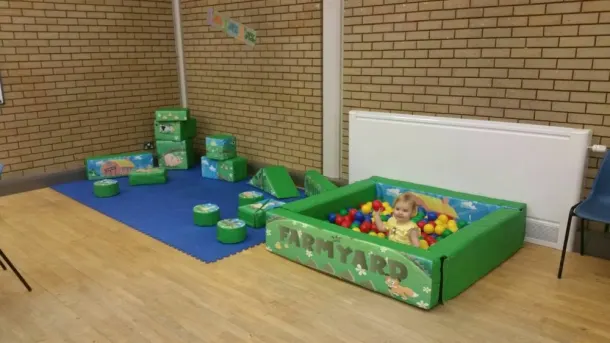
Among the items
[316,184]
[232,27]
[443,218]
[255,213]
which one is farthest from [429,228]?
[232,27]

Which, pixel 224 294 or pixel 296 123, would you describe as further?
pixel 296 123

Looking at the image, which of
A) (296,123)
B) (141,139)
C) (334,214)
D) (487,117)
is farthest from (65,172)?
(487,117)

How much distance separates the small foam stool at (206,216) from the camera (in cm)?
425

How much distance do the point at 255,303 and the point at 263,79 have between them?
10.8ft

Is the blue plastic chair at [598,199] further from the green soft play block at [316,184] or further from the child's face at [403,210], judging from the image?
the green soft play block at [316,184]

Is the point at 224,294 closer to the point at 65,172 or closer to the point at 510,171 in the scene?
the point at 510,171

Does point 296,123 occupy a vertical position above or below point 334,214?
above

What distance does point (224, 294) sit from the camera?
124 inches

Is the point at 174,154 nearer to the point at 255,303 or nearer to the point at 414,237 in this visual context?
the point at 255,303

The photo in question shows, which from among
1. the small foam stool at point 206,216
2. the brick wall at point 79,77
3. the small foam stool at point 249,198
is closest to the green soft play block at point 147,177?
the brick wall at point 79,77

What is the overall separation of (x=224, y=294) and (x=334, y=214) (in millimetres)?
1248

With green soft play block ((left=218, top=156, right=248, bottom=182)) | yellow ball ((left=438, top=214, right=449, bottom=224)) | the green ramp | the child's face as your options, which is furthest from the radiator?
green soft play block ((left=218, top=156, right=248, bottom=182))

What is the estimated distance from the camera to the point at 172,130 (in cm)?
621

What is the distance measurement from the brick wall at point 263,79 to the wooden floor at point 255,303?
6.55ft
